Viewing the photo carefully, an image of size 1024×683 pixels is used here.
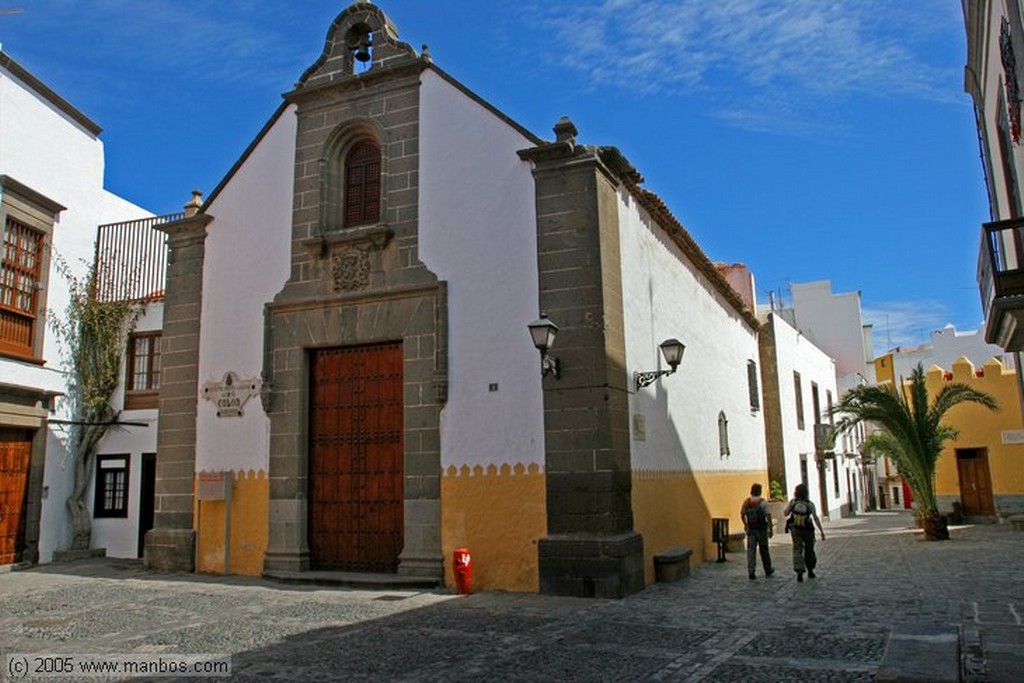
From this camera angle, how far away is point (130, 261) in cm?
1755

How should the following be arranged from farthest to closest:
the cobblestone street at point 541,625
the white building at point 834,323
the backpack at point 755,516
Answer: the white building at point 834,323
the backpack at point 755,516
the cobblestone street at point 541,625

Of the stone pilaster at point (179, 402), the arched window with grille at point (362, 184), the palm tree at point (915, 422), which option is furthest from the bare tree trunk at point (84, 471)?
the palm tree at point (915, 422)

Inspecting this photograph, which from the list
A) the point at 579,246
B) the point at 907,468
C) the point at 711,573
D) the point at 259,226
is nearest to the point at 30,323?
the point at 259,226

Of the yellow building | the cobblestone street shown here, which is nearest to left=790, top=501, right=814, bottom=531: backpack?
the cobblestone street

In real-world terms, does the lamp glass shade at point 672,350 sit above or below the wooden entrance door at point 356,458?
above

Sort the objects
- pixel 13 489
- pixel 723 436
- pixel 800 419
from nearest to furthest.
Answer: pixel 13 489 < pixel 723 436 < pixel 800 419

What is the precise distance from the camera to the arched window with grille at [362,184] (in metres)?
12.9

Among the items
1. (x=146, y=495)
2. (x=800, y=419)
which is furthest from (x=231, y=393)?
(x=800, y=419)

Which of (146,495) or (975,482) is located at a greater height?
(146,495)

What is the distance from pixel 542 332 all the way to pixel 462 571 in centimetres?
325

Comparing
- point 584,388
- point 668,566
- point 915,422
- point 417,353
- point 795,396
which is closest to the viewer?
point 584,388

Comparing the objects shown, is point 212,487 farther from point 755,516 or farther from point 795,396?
point 795,396

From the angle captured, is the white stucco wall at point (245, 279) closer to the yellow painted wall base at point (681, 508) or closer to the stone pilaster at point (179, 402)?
the stone pilaster at point (179, 402)

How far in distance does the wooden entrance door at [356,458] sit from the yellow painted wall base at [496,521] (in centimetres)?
95
